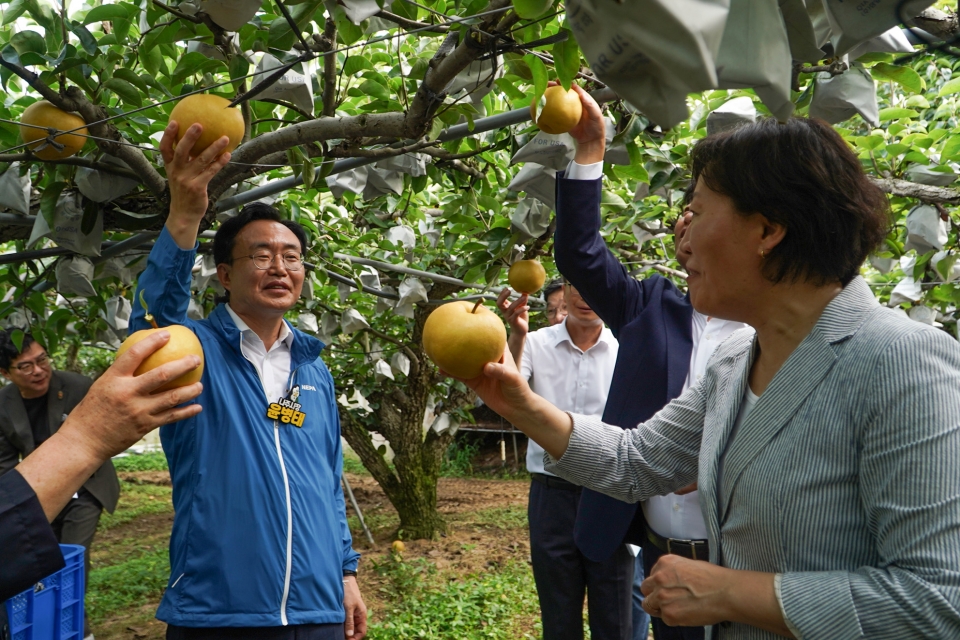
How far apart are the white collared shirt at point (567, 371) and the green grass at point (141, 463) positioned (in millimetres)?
12452

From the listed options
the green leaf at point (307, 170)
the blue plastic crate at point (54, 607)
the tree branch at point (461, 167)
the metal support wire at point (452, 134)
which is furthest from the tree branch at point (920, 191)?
the blue plastic crate at point (54, 607)

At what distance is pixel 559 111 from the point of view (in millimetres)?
1729

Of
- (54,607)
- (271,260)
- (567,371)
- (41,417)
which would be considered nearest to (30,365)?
(41,417)

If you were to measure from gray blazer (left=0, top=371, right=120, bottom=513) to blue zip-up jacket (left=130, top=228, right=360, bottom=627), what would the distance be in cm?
265

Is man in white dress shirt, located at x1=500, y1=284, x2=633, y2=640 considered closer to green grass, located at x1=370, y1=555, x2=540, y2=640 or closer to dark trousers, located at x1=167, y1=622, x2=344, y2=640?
dark trousers, located at x1=167, y1=622, x2=344, y2=640

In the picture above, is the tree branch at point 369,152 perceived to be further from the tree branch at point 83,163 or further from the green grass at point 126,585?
the green grass at point 126,585

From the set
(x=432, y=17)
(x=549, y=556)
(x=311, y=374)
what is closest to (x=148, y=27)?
(x=432, y=17)

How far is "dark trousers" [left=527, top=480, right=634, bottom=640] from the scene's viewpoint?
115 inches

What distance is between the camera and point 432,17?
182 centimetres

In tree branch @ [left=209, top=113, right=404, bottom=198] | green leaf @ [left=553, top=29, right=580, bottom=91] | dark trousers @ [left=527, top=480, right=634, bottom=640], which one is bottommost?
dark trousers @ [left=527, top=480, right=634, bottom=640]

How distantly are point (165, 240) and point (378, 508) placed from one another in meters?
7.96

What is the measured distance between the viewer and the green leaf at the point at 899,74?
172 centimetres

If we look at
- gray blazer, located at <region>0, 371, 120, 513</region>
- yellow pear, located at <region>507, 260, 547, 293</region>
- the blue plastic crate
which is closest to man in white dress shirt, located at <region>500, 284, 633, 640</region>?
yellow pear, located at <region>507, 260, 547, 293</region>

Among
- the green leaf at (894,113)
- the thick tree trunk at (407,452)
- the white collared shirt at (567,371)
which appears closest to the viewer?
the green leaf at (894,113)
